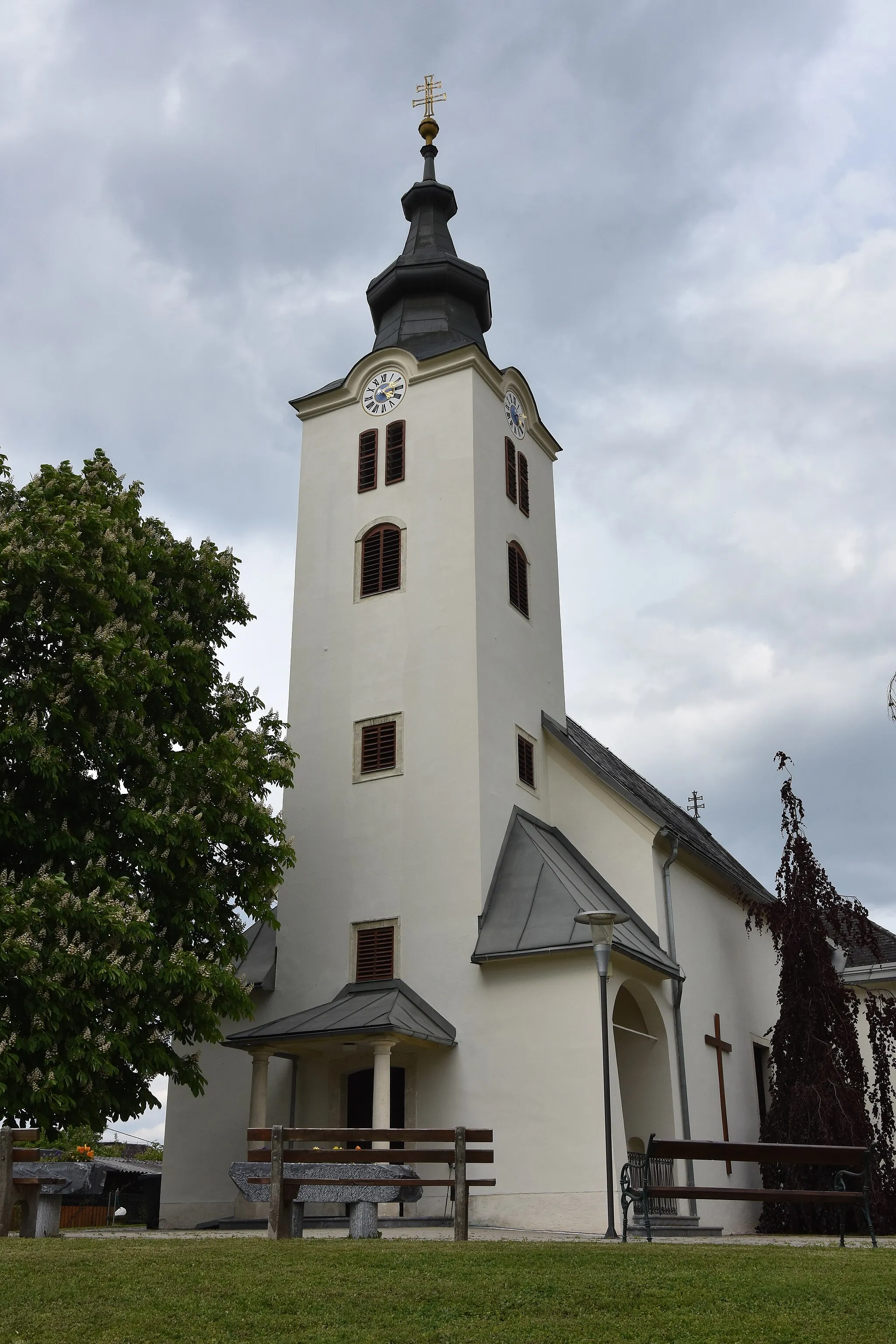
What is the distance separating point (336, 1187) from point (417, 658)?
12.1 meters

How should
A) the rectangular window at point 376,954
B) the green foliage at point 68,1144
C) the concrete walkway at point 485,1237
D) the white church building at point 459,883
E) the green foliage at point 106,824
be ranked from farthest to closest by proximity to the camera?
the rectangular window at point 376,954 < the white church building at point 459,883 < the green foliage at point 106,824 < the concrete walkway at point 485,1237 < the green foliage at point 68,1144

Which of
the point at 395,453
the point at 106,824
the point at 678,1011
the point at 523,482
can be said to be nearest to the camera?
the point at 106,824

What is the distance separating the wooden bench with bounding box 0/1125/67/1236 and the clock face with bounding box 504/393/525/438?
693 inches

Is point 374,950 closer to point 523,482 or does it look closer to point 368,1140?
point 368,1140

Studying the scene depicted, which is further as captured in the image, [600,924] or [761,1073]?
[761,1073]

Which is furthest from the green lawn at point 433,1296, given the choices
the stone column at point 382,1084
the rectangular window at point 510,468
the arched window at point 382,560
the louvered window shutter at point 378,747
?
→ the rectangular window at point 510,468

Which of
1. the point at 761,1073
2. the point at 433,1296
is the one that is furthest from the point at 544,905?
the point at 433,1296

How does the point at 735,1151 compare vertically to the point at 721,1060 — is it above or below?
below

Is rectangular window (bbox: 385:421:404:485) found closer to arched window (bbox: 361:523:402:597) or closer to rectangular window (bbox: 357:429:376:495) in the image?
rectangular window (bbox: 357:429:376:495)

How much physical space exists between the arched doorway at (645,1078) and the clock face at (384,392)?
39.2ft

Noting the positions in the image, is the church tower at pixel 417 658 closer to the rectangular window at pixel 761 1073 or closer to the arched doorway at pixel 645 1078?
the arched doorway at pixel 645 1078

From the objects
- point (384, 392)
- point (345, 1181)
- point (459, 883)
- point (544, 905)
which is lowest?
point (345, 1181)

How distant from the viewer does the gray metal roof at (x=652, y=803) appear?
22.4 meters

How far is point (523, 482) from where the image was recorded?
2614 cm
